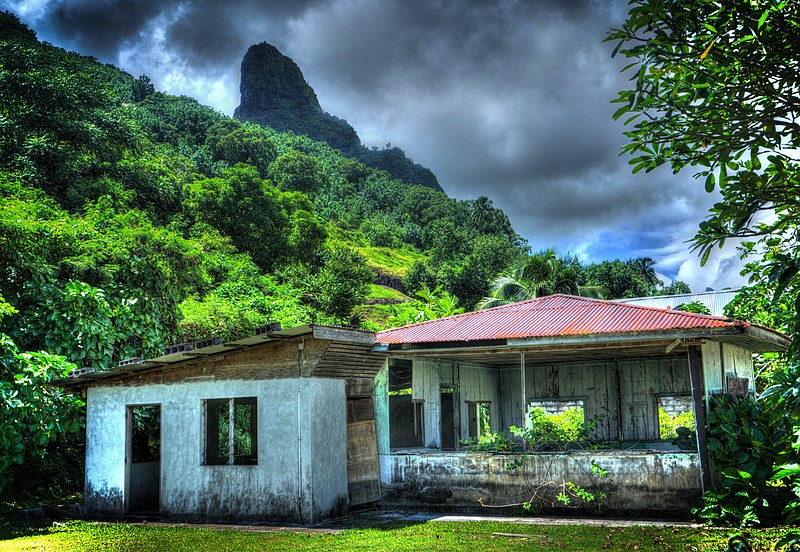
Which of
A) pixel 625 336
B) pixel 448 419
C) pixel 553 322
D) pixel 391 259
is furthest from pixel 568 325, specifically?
pixel 391 259

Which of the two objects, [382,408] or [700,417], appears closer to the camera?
[700,417]

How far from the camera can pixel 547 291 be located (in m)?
33.9

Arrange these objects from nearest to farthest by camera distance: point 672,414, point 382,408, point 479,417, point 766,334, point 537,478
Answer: point 766,334 → point 537,478 → point 382,408 → point 479,417 → point 672,414

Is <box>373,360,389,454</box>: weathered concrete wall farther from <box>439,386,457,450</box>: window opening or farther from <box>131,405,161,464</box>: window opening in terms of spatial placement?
<box>131,405,161,464</box>: window opening

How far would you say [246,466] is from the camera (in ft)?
39.9

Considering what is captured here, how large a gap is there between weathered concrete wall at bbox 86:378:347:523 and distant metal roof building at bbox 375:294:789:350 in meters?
2.00

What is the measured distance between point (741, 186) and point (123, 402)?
37.1 ft

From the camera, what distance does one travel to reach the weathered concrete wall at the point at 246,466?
11734 millimetres

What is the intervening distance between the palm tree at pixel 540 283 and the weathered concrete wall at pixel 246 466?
856 inches

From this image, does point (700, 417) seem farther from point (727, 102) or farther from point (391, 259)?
point (391, 259)

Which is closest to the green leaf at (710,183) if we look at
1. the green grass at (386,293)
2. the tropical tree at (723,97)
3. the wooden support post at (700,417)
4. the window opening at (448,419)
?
the tropical tree at (723,97)

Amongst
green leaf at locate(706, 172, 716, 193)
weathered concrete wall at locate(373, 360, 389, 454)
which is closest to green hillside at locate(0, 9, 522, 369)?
weathered concrete wall at locate(373, 360, 389, 454)

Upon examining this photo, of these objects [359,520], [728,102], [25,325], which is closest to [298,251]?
[25,325]

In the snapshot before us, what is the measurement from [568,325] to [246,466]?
5900 millimetres
